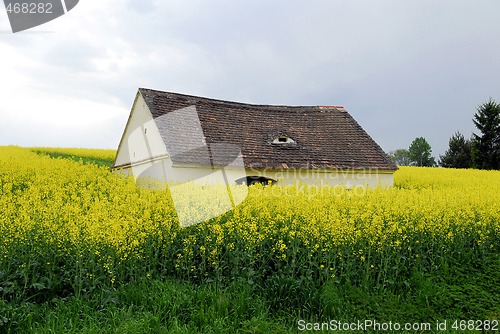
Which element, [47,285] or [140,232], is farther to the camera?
[140,232]

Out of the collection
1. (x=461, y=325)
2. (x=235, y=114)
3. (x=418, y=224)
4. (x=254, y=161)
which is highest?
(x=235, y=114)

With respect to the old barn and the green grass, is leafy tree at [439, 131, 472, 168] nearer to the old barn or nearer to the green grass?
the old barn

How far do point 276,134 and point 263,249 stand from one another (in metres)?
13.1

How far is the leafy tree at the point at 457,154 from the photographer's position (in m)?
51.8

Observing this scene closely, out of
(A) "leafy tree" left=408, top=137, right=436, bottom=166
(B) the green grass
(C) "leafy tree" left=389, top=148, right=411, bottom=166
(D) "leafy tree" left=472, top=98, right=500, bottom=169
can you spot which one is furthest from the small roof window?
(C) "leafy tree" left=389, top=148, right=411, bottom=166

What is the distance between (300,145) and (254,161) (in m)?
3.35

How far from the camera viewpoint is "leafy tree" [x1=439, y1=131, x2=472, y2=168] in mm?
51844

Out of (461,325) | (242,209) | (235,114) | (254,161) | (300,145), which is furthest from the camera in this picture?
(235,114)

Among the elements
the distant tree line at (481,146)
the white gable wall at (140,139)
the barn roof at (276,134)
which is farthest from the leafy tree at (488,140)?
the white gable wall at (140,139)

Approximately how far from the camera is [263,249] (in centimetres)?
720

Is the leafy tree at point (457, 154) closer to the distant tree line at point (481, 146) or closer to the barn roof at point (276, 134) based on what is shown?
the distant tree line at point (481, 146)

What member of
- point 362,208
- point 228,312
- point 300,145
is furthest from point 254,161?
point 228,312

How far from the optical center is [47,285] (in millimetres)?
5906

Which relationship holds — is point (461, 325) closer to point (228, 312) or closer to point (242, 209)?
point (228, 312)
